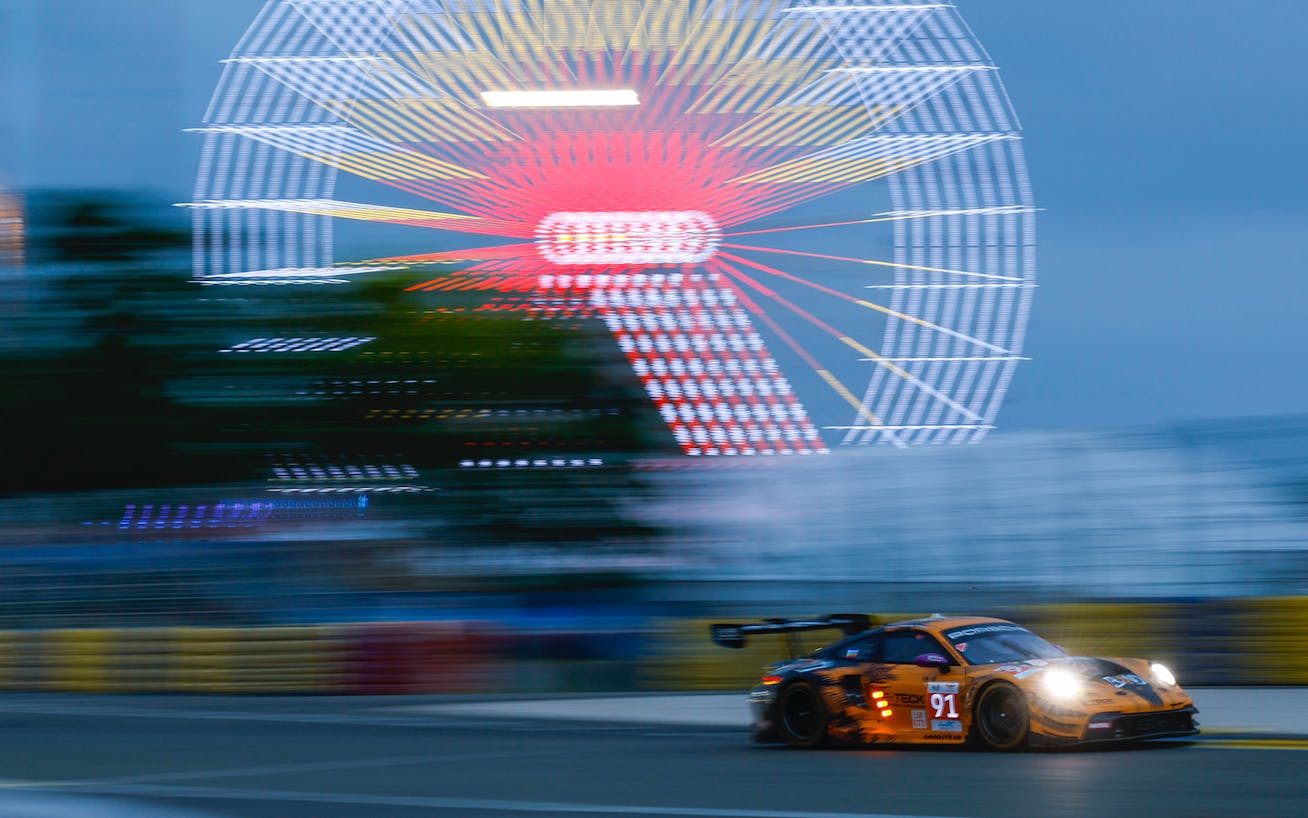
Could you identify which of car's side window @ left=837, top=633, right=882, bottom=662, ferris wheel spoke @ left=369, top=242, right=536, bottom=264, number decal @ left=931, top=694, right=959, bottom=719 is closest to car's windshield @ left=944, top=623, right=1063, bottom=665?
number decal @ left=931, top=694, right=959, bottom=719

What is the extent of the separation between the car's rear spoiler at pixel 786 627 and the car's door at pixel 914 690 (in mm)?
697

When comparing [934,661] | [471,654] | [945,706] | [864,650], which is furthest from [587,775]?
[471,654]

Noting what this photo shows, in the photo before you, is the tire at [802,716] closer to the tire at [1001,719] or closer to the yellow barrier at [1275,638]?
the tire at [1001,719]

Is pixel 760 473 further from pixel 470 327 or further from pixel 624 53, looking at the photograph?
pixel 470 327

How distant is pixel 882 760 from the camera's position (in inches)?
432

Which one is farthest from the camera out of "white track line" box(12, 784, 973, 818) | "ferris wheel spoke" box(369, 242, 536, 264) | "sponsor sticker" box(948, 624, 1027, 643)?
"ferris wheel spoke" box(369, 242, 536, 264)

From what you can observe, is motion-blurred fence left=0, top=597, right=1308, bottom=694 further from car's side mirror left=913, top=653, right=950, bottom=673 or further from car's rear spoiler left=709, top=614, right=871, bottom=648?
car's side mirror left=913, top=653, right=950, bottom=673

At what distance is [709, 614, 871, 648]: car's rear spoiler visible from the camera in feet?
41.4

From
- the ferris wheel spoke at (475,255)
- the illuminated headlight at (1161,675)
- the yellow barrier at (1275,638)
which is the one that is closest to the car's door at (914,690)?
the illuminated headlight at (1161,675)

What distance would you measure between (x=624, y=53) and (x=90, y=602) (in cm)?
1012

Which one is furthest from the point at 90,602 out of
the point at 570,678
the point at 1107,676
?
the point at 1107,676

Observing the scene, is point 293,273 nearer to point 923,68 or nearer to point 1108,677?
point 923,68

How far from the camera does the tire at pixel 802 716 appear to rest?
40.4 ft

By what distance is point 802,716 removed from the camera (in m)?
12.5
